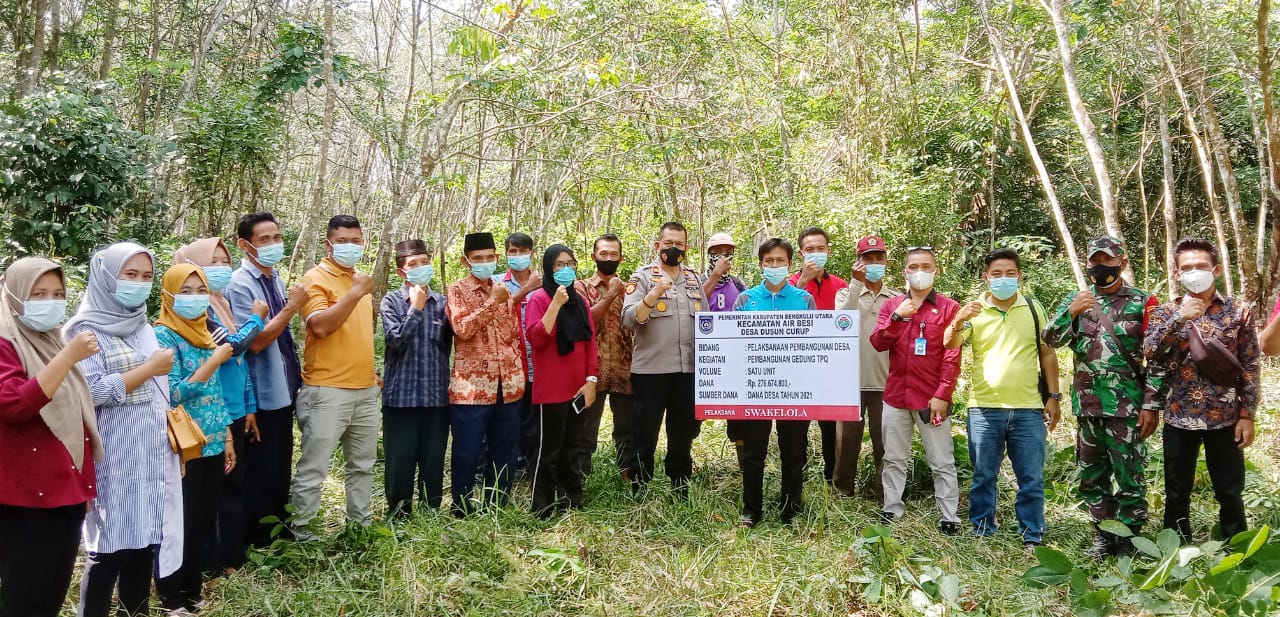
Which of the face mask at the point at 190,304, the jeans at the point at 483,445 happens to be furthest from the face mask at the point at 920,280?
the face mask at the point at 190,304

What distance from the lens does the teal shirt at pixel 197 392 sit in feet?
10.1

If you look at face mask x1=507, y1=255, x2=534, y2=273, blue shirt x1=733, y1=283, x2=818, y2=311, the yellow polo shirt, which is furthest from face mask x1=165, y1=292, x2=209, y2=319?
blue shirt x1=733, y1=283, x2=818, y2=311

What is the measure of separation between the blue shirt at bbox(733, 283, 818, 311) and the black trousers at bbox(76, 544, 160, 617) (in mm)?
3017

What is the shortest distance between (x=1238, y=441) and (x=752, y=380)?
7.59 ft

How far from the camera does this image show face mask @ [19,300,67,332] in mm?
2443

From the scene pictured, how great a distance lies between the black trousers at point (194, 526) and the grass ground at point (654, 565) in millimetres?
163

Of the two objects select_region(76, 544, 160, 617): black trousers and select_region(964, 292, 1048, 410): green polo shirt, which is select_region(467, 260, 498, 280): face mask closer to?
select_region(76, 544, 160, 617): black trousers

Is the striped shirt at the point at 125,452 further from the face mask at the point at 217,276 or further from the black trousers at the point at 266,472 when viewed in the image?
the black trousers at the point at 266,472

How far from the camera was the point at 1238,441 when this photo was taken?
142 inches

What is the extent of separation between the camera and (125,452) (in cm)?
273

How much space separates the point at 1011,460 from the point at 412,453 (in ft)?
10.7

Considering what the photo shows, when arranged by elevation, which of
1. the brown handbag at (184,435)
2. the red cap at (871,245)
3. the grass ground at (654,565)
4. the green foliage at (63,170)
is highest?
the green foliage at (63,170)

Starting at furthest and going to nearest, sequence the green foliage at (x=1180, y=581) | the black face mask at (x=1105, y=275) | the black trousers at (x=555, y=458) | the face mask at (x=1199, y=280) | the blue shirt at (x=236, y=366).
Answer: the black trousers at (x=555, y=458) → the black face mask at (x=1105, y=275) → the face mask at (x=1199, y=280) → the blue shirt at (x=236, y=366) → the green foliage at (x=1180, y=581)

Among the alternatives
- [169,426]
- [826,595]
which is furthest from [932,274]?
[169,426]
